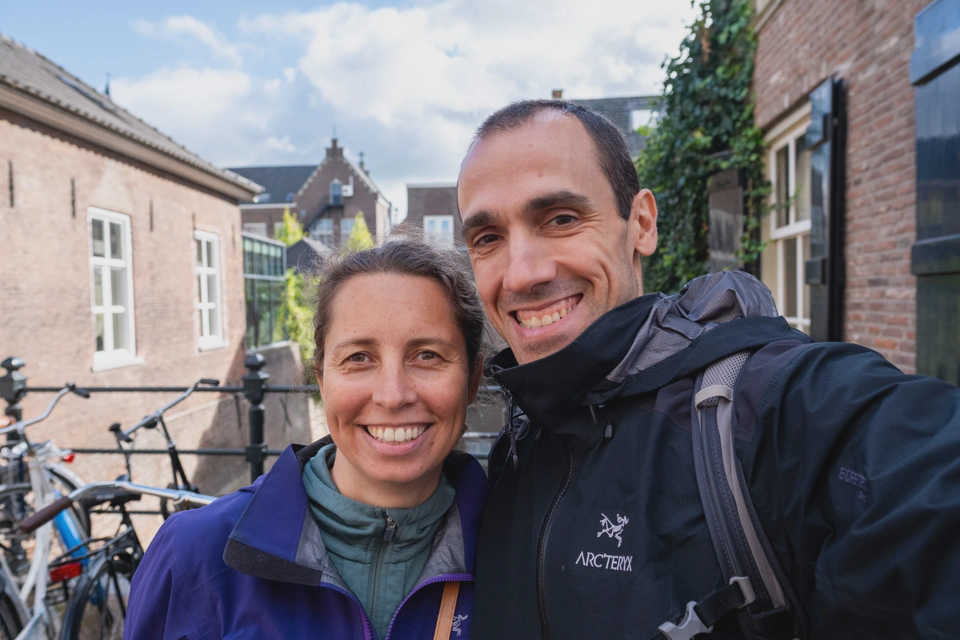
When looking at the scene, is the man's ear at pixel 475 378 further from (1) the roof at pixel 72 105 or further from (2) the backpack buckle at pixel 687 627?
(1) the roof at pixel 72 105

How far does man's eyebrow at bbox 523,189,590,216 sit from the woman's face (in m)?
0.29

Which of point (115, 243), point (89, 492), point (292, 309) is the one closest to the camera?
point (89, 492)

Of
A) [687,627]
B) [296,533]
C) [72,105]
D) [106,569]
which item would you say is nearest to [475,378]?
[296,533]

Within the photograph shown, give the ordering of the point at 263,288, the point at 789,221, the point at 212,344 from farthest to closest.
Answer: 1. the point at 263,288
2. the point at 212,344
3. the point at 789,221

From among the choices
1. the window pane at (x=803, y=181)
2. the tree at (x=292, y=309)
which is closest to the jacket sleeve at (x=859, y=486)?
the window pane at (x=803, y=181)

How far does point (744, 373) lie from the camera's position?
2.91 feet

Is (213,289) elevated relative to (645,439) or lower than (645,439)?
elevated

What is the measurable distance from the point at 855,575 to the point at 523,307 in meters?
0.70

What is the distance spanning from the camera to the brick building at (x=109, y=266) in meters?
8.03

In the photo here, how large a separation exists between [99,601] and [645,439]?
2881 millimetres

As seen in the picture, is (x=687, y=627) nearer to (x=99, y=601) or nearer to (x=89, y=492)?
(x=89, y=492)

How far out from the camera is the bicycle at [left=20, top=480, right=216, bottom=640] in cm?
257

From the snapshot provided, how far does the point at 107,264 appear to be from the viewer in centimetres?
991

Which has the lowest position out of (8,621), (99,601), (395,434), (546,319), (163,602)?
(8,621)
